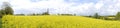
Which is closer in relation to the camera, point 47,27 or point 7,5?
point 47,27

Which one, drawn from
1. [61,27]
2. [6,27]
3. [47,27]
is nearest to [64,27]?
[61,27]

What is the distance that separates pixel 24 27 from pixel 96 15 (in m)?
37.0

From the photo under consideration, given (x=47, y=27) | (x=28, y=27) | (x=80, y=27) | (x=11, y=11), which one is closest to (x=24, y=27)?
(x=28, y=27)

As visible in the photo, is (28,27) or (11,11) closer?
(28,27)

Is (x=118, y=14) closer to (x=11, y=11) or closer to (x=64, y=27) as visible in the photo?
(x=11, y=11)

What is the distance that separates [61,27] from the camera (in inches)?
699

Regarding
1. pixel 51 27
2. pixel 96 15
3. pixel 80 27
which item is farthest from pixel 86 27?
pixel 96 15

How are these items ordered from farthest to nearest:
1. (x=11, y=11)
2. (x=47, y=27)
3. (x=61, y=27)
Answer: (x=11, y=11) < (x=47, y=27) < (x=61, y=27)

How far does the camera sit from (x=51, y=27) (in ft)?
61.5

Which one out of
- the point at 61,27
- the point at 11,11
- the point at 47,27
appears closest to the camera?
the point at 61,27

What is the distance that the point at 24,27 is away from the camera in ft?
59.5

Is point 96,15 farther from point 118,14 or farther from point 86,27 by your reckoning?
point 86,27

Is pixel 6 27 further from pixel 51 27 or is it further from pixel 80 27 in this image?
pixel 80 27

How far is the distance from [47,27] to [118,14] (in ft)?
123
